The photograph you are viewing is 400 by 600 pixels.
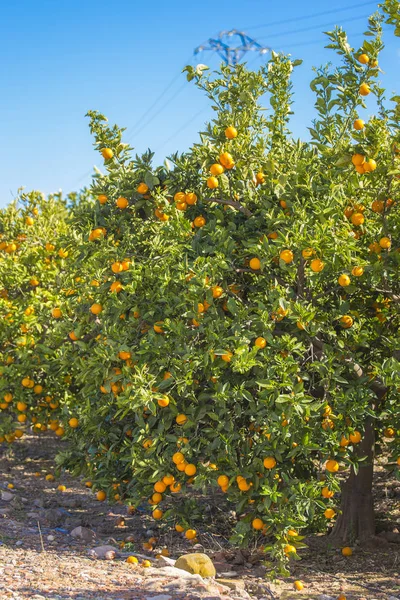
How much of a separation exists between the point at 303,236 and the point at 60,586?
2.44 metres

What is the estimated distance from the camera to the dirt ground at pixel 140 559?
3941 millimetres

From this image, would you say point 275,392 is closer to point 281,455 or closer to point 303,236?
point 281,455

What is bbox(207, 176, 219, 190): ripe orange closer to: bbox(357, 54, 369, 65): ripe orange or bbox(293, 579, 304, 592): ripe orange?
bbox(357, 54, 369, 65): ripe orange

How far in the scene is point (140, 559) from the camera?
491 cm

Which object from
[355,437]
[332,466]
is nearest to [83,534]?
[332,466]

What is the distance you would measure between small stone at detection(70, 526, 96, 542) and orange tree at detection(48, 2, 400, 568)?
711mm

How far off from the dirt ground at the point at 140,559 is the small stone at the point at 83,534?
0.16 ft

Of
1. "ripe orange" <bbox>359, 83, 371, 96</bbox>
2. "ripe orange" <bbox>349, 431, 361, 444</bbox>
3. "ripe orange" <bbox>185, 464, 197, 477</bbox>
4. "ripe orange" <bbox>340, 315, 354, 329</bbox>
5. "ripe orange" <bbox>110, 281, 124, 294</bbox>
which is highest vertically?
"ripe orange" <bbox>359, 83, 371, 96</bbox>

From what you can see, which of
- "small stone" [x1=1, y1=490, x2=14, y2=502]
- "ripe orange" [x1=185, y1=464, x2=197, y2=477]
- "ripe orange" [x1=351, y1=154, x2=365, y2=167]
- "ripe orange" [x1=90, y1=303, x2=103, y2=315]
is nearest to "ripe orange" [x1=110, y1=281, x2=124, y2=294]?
"ripe orange" [x1=90, y1=303, x2=103, y2=315]

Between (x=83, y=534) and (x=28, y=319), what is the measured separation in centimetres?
222

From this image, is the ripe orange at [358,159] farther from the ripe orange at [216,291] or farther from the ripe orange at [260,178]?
the ripe orange at [216,291]

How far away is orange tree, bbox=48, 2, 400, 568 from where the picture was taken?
13.5ft

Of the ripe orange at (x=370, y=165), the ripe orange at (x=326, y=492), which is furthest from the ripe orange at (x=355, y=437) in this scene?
the ripe orange at (x=370, y=165)

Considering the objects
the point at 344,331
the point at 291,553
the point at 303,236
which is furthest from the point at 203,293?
the point at 291,553
